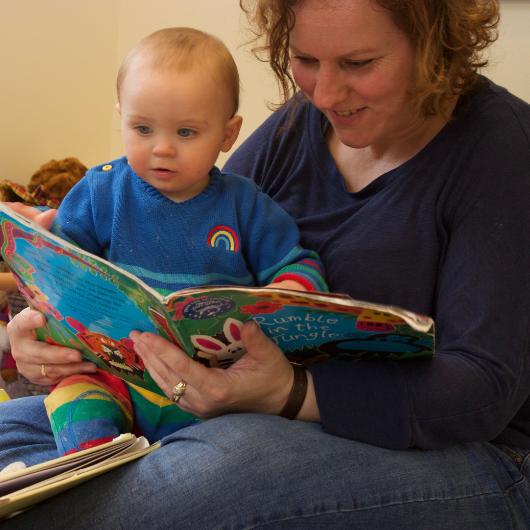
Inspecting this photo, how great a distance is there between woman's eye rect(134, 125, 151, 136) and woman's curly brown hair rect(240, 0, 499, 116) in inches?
9.7

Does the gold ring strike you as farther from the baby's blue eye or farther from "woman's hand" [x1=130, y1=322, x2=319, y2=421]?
the baby's blue eye

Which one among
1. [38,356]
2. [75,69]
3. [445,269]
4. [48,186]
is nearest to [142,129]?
[38,356]

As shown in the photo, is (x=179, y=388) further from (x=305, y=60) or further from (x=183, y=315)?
(x=305, y=60)

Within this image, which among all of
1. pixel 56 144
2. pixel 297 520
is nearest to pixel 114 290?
pixel 297 520

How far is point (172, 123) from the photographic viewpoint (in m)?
1.16

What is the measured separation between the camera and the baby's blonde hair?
3.80 feet

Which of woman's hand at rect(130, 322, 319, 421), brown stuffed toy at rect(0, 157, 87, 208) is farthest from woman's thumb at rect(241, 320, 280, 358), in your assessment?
brown stuffed toy at rect(0, 157, 87, 208)

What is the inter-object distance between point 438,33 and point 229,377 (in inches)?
21.8

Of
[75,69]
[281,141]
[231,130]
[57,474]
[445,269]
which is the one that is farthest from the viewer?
[75,69]

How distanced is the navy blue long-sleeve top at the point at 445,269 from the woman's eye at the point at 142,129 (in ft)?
0.97

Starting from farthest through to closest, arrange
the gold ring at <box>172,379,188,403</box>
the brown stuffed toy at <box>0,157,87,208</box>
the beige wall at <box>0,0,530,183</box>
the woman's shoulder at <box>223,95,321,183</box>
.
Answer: the beige wall at <box>0,0,530,183</box>, the brown stuffed toy at <box>0,157,87,208</box>, the woman's shoulder at <box>223,95,321,183</box>, the gold ring at <box>172,379,188,403</box>

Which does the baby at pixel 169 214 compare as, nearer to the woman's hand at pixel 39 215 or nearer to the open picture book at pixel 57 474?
the woman's hand at pixel 39 215

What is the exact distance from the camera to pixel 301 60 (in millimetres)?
1216

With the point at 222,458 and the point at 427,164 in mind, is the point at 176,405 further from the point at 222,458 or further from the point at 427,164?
the point at 427,164
